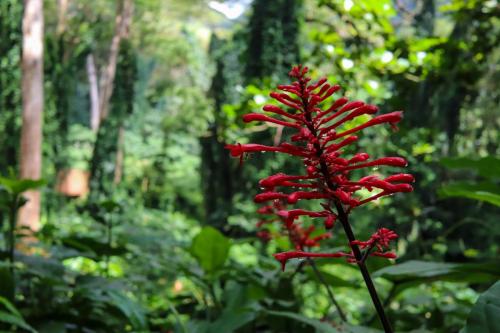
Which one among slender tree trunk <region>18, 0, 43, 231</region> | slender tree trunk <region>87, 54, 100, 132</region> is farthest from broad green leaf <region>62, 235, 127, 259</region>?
slender tree trunk <region>87, 54, 100, 132</region>

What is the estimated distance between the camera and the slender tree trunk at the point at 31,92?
7.87 meters

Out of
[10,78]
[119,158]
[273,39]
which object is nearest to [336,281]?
[273,39]

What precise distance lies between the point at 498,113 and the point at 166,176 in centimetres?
1022

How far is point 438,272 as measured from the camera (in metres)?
1.17

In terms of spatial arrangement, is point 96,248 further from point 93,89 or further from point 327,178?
point 93,89

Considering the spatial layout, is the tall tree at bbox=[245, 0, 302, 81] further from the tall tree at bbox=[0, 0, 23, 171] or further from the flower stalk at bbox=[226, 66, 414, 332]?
the flower stalk at bbox=[226, 66, 414, 332]

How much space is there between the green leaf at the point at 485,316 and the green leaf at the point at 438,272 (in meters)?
0.35

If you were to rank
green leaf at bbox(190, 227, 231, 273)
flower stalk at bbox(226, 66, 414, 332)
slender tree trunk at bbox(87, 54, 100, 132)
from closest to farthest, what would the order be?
1. flower stalk at bbox(226, 66, 414, 332)
2. green leaf at bbox(190, 227, 231, 273)
3. slender tree trunk at bbox(87, 54, 100, 132)

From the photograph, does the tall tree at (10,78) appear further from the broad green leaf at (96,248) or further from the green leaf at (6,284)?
the green leaf at (6,284)

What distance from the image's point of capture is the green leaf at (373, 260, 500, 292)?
114 cm

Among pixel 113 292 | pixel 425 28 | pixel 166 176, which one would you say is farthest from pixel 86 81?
pixel 113 292

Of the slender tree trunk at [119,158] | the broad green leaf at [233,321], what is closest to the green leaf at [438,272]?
the broad green leaf at [233,321]

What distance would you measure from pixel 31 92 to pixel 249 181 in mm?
3861

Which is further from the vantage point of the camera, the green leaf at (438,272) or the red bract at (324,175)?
the green leaf at (438,272)
